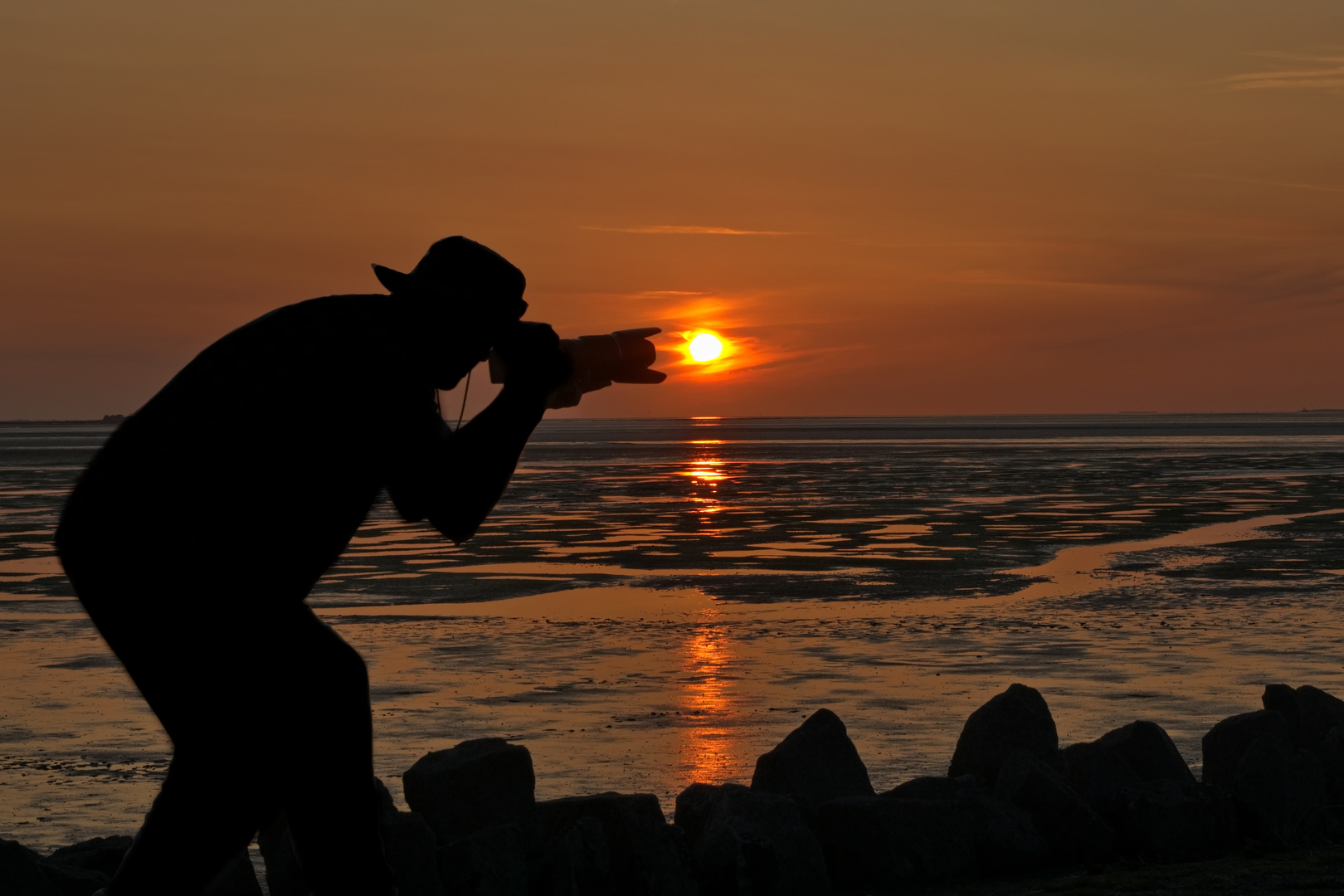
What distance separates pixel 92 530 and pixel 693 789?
3.58 m

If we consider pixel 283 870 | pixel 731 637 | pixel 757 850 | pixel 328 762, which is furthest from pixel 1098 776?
pixel 731 637

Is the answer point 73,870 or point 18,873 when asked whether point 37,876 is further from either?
point 73,870

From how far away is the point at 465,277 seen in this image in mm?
2922

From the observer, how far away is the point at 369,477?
2734 millimetres

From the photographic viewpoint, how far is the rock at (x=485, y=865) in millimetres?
5020

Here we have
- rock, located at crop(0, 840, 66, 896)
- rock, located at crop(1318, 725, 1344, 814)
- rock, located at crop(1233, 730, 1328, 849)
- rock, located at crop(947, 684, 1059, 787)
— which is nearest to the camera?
rock, located at crop(0, 840, 66, 896)

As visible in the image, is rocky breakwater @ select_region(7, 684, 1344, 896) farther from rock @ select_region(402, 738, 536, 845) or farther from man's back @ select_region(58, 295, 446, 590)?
man's back @ select_region(58, 295, 446, 590)

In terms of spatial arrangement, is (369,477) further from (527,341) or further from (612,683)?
(612,683)

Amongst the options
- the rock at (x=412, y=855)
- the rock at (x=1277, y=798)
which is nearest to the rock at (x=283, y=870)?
the rock at (x=412, y=855)

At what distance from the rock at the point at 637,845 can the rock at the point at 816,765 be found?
816 mm

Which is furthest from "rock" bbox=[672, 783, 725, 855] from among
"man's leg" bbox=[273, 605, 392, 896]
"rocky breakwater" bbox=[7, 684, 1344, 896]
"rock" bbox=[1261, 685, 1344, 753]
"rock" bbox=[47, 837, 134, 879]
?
"man's leg" bbox=[273, 605, 392, 896]

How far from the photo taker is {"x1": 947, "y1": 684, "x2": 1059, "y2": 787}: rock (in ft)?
21.3

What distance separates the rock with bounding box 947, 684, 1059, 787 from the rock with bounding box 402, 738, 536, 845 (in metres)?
2.00

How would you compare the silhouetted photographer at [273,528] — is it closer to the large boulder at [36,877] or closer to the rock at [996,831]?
the large boulder at [36,877]
